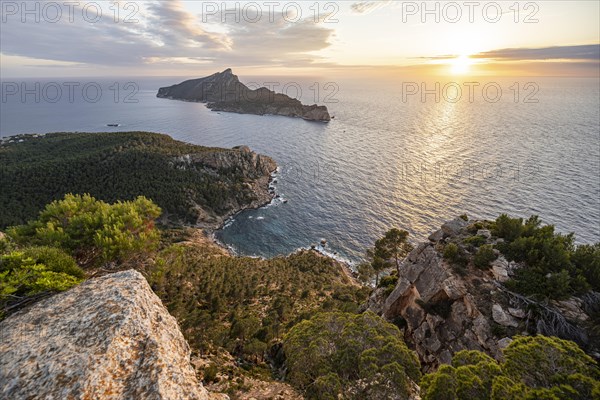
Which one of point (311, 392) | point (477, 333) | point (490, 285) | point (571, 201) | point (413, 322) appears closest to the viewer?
point (311, 392)

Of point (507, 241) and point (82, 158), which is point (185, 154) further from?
point (507, 241)

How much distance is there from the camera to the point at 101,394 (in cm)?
957

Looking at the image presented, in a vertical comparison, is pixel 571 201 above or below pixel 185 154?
below

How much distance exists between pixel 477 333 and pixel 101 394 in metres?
23.1

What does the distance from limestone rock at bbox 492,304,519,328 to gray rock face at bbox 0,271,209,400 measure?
20660 mm

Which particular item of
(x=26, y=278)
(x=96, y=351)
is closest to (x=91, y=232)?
(x=26, y=278)

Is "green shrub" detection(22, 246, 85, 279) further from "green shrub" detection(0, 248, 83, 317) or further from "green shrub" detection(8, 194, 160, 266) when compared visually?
"green shrub" detection(8, 194, 160, 266)

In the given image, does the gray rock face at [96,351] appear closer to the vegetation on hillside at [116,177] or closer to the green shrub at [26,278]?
the green shrub at [26,278]

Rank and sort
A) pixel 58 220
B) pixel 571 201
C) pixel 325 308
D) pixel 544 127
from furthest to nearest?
pixel 544 127
pixel 571 201
pixel 325 308
pixel 58 220

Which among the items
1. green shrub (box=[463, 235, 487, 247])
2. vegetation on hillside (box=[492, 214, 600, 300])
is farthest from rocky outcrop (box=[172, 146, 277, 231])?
vegetation on hillside (box=[492, 214, 600, 300])

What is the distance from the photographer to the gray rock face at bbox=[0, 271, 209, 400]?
9697mm

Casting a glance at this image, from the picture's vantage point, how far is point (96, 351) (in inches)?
419

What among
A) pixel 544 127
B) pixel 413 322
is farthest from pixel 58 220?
pixel 544 127

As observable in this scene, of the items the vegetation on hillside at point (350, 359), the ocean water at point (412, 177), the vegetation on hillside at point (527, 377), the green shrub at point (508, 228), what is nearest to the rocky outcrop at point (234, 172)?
the ocean water at point (412, 177)
